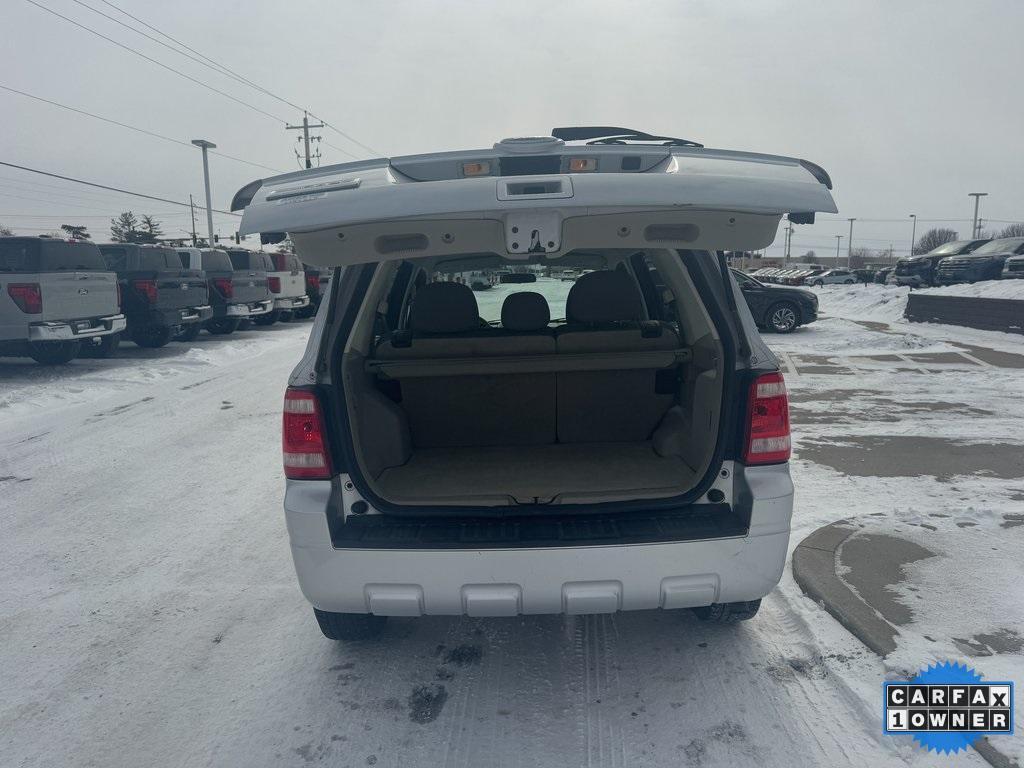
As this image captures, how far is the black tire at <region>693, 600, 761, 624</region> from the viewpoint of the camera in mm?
3221

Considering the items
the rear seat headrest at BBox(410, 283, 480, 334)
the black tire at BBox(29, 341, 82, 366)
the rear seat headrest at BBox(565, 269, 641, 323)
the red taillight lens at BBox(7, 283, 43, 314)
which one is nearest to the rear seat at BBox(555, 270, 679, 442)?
the rear seat headrest at BBox(565, 269, 641, 323)

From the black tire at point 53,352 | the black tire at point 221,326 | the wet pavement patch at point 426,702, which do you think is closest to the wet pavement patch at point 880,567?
the wet pavement patch at point 426,702

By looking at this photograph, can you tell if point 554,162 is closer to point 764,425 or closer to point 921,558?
point 764,425

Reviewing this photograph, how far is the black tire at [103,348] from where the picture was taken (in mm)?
12781

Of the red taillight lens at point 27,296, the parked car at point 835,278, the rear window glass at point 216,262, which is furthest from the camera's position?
the parked car at point 835,278

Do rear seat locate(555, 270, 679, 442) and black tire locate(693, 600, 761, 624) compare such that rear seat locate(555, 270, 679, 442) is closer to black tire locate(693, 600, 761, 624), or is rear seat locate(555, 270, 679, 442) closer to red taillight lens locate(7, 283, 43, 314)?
black tire locate(693, 600, 761, 624)

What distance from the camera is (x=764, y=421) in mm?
2816

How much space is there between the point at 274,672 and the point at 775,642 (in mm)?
2187

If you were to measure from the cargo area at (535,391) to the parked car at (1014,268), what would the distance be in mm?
20286

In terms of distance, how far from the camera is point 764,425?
2818 millimetres

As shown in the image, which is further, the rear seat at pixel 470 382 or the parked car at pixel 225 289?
the parked car at pixel 225 289

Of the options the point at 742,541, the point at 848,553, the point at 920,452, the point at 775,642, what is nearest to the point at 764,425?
the point at 742,541

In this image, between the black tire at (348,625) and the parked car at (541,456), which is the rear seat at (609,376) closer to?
the parked car at (541,456)

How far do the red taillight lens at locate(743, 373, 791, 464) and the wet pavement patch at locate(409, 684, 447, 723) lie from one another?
152cm
